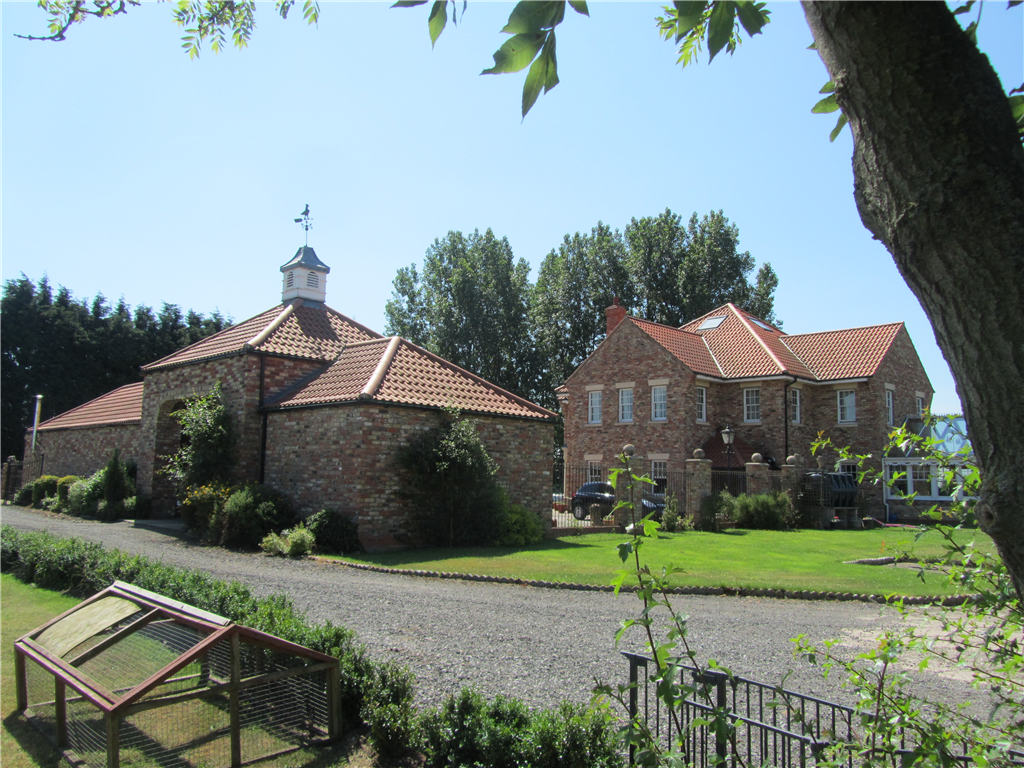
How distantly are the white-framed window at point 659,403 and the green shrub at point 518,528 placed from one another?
1207cm

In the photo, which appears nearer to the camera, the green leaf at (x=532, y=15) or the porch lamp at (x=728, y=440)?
the green leaf at (x=532, y=15)

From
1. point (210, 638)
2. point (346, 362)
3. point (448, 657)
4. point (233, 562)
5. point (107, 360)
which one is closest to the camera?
point (210, 638)

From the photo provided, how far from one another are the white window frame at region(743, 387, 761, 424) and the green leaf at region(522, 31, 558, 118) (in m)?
29.7

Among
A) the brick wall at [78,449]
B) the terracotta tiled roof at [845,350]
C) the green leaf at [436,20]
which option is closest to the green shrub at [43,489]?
the brick wall at [78,449]

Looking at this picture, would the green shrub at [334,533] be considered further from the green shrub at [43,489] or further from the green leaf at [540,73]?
the green shrub at [43,489]

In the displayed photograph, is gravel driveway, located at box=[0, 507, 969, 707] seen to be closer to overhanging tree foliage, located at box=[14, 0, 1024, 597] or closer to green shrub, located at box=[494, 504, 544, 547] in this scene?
green shrub, located at box=[494, 504, 544, 547]

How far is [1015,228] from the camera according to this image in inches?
60.2

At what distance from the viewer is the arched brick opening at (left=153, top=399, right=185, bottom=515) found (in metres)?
23.9

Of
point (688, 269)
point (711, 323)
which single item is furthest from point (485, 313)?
point (711, 323)

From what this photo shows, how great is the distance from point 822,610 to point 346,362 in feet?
47.1

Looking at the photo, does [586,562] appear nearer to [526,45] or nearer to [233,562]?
[233,562]

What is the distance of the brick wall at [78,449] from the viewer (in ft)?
94.4

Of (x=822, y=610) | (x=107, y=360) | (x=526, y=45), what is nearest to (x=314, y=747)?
(x=526, y=45)

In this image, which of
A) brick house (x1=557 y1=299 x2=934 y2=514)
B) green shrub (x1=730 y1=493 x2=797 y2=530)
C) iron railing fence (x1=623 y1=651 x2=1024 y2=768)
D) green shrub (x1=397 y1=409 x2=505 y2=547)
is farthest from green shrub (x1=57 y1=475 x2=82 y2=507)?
iron railing fence (x1=623 y1=651 x2=1024 y2=768)
